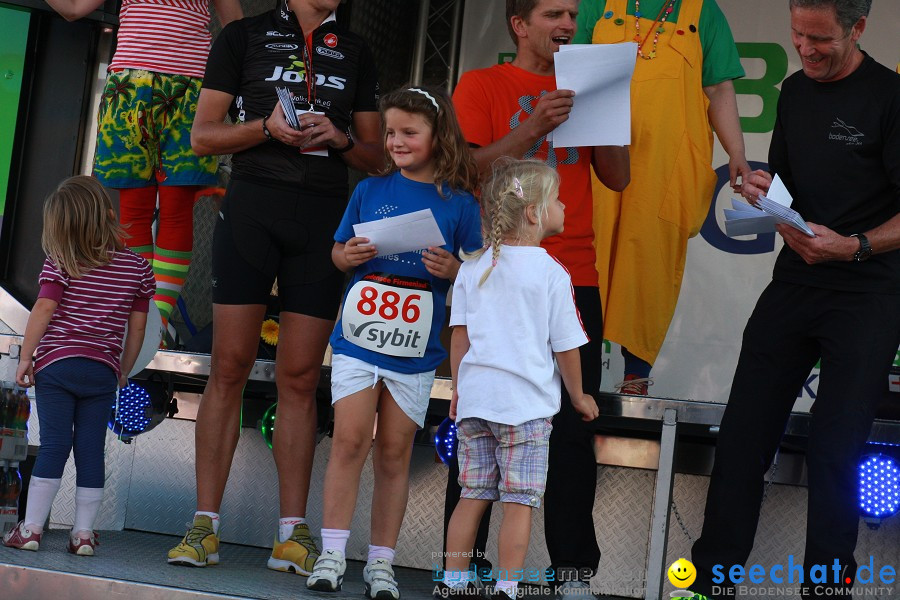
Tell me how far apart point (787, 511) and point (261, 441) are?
1936 mm

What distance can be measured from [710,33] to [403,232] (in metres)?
1.53

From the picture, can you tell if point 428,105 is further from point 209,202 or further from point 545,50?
point 209,202

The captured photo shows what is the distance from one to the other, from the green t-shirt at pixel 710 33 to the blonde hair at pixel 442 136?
0.91 metres

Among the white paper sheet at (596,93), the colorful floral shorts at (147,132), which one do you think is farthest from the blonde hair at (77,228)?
the white paper sheet at (596,93)

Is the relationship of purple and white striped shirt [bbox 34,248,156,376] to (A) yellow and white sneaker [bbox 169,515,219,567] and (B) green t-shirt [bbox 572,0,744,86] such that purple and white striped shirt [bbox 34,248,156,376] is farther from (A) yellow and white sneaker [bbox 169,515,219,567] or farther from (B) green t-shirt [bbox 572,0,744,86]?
(B) green t-shirt [bbox 572,0,744,86]

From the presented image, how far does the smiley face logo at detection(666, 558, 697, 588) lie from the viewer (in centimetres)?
337

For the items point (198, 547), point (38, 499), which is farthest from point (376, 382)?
point (38, 499)

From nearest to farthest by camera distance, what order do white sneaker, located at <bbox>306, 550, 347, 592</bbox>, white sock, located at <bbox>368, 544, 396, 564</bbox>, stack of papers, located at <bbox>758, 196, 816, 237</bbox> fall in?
stack of papers, located at <bbox>758, 196, 816, 237</bbox>, white sneaker, located at <bbox>306, 550, 347, 592</bbox>, white sock, located at <bbox>368, 544, 396, 564</bbox>

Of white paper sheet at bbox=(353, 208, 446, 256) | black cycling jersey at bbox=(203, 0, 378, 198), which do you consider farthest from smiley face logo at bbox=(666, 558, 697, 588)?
black cycling jersey at bbox=(203, 0, 378, 198)

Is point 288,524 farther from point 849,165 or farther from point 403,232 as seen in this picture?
point 849,165

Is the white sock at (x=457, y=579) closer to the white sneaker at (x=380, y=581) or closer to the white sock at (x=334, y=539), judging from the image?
the white sneaker at (x=380, y=581)

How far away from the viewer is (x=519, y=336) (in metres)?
3.08

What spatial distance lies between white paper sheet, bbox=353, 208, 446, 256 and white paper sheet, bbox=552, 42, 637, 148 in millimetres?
497

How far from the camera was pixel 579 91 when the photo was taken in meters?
3.29
